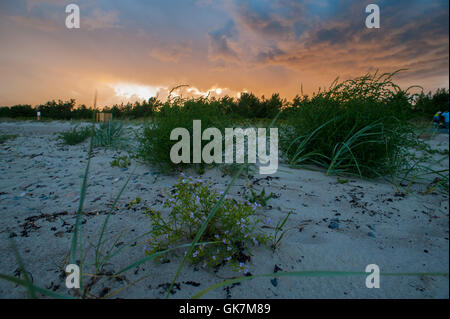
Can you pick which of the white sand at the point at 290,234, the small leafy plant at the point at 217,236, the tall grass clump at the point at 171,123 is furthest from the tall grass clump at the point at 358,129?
the small leafy plant at the point at 217,236

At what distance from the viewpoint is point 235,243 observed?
4.51 ft

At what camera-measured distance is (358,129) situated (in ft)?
8.71

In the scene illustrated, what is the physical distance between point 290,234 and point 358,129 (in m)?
1.88

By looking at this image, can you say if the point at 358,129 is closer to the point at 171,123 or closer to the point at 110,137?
the point at 171,123

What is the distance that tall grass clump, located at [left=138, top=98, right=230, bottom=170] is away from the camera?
2.89m

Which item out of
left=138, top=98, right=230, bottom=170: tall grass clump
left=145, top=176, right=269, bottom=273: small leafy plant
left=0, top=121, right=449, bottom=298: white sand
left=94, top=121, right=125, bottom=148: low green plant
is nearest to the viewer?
left=0, top=121, right=449, bottom=298: white sand

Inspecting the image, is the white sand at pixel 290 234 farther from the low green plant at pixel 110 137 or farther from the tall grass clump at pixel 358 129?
the low green plant at pixel 110 137

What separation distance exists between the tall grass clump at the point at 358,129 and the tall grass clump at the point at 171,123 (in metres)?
1.28

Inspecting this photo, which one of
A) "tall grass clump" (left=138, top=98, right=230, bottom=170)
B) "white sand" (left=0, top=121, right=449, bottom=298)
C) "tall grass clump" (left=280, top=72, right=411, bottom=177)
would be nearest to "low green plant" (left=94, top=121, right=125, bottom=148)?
"tall grass clump" (left=138, top=98, right=230, bottom=170)

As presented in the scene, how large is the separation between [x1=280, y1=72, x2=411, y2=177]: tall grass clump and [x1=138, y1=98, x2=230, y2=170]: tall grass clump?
1277 mm

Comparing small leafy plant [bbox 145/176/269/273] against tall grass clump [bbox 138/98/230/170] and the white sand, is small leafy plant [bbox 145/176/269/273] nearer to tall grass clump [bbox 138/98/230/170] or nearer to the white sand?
the white sand

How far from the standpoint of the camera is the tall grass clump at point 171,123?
2.89m

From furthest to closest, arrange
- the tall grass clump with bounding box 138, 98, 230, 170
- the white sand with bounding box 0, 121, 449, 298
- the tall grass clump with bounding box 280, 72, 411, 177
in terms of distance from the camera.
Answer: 1. the tall grass clump with bounding box 138, 98, 230, 170
2. the tall grass clump with bounding box 280, 72, 411, 177
3. the white sand with bounding box 0, 121, 449, 298

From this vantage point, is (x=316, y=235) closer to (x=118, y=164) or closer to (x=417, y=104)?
(x=417, y=104)
